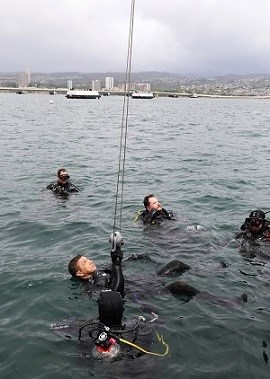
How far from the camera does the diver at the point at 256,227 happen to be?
36.0ft

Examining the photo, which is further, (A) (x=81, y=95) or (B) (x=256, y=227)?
(A) (x=81, y=95)

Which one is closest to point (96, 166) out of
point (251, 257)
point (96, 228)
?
point (96, 228)

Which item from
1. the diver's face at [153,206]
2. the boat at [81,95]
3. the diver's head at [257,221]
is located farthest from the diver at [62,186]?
the boat at [81,95]

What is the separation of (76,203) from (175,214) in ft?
12.1

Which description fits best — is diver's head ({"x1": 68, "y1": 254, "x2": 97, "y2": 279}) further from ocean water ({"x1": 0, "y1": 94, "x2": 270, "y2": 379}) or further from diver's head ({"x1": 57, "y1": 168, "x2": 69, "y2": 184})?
diver's head ({"x1": 57, "y1": 168, "x2": 69, "y2": 184})

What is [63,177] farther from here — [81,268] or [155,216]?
[81,268]

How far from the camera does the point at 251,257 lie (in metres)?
10.6

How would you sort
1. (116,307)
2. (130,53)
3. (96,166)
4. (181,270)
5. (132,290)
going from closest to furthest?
(116,307) < (130,53) < (132,290) < (181,270) < (96,166)

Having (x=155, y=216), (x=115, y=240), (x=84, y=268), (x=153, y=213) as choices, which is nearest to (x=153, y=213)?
(x=153, y=213)

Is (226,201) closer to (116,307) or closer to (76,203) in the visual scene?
(76,203)

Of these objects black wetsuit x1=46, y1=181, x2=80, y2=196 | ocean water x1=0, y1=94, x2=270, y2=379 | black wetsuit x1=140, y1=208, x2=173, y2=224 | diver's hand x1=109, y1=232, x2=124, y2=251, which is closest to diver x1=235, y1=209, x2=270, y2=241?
ocean water x1=0, y1=94, x2=270, y2=379

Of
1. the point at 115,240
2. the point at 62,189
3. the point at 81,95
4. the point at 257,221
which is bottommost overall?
the point at 81,95

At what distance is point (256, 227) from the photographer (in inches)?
433

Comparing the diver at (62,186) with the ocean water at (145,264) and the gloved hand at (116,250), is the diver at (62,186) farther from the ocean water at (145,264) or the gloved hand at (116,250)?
the gloved hand at (116,250)
